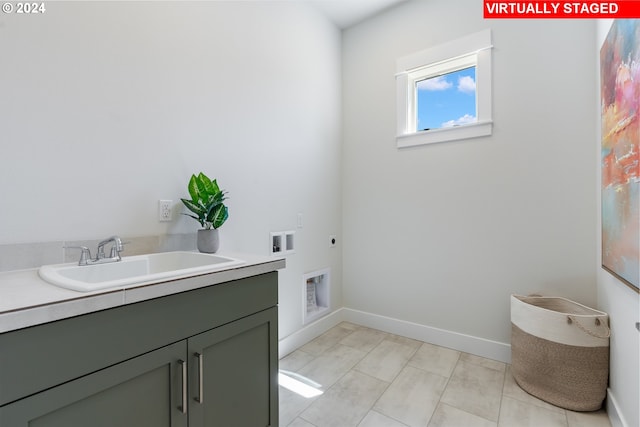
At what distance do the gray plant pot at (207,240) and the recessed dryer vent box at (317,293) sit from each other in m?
1.10

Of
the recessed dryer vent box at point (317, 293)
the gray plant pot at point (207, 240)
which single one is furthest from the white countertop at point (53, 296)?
the recessed dryer vent box at point (317, 293)

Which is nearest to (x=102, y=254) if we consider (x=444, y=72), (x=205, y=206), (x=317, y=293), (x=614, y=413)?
(x=205, y=206)

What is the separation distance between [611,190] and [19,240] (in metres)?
2.60

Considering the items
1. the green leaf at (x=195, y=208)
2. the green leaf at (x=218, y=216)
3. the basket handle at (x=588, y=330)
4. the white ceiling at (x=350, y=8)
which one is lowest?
the basket handle at (x=588, y=330)

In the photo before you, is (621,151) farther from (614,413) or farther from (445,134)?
(614,413)

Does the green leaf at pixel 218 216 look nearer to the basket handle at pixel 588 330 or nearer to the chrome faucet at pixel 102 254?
the chrome faucet at pixel 102 254

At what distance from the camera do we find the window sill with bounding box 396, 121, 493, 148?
2.15 meters

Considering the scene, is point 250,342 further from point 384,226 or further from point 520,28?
point 520,28

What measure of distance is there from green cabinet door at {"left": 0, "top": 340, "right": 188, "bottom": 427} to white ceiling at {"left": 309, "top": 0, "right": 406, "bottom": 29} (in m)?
2.83

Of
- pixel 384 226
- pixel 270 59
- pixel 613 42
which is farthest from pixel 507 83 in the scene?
pixel 270 59

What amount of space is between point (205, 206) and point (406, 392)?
162 cm

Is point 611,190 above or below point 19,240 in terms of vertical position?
above

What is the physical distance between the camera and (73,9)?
119cm

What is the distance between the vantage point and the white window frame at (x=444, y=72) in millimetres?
2139
